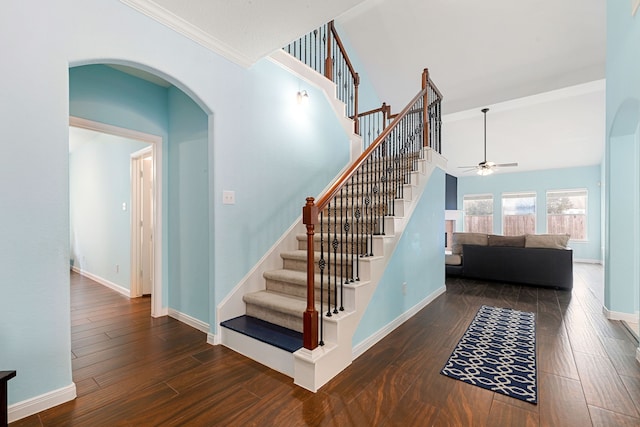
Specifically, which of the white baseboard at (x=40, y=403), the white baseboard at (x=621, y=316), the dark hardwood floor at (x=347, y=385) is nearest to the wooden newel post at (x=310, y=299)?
the dark hardwood floor at (x=347, y=385)

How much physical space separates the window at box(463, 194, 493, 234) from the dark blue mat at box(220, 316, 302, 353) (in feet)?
30.6

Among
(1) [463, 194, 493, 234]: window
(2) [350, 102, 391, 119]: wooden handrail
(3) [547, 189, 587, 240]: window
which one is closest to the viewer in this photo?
(2) [350, 102, 391, 119]: wooden handrail

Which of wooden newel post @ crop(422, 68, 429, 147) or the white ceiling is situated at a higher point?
the white ceiling

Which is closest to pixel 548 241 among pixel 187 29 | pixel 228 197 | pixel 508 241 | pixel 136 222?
pixel 508 241

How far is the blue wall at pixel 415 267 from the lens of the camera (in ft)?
8.59

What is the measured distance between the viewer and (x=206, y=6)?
6.98 ft

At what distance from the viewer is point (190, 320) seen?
9.98 feet

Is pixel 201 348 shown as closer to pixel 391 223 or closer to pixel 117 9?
pixel 391 223

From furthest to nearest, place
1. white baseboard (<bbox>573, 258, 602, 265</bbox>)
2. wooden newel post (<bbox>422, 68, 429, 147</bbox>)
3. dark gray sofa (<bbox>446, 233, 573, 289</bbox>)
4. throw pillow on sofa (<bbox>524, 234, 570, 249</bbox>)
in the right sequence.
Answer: white baseboard (<bbox>573, 258, 602, 265</bbox>) → throw pillow on sofa (<bbox>524, 234, 570, 249</bbox>) → dark gray sofa (<bbox>446, 233, 573, 289</bbox>) → wooden newel post (<bbox>422, 68, 429, 147</bbox>)

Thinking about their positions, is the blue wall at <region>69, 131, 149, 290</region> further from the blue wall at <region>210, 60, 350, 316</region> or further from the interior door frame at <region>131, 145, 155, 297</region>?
the blue wall at <region>210, 60, 350, 316</region>

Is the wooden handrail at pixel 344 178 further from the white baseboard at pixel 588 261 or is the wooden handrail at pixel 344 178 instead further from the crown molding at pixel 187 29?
the white baseboard at pixel 588 261

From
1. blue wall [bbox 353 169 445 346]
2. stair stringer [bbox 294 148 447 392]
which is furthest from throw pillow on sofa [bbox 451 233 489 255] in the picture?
stair stringer [bbox 294 148 447 392]

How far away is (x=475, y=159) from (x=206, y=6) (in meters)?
8.39

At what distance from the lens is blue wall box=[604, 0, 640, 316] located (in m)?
2.97
